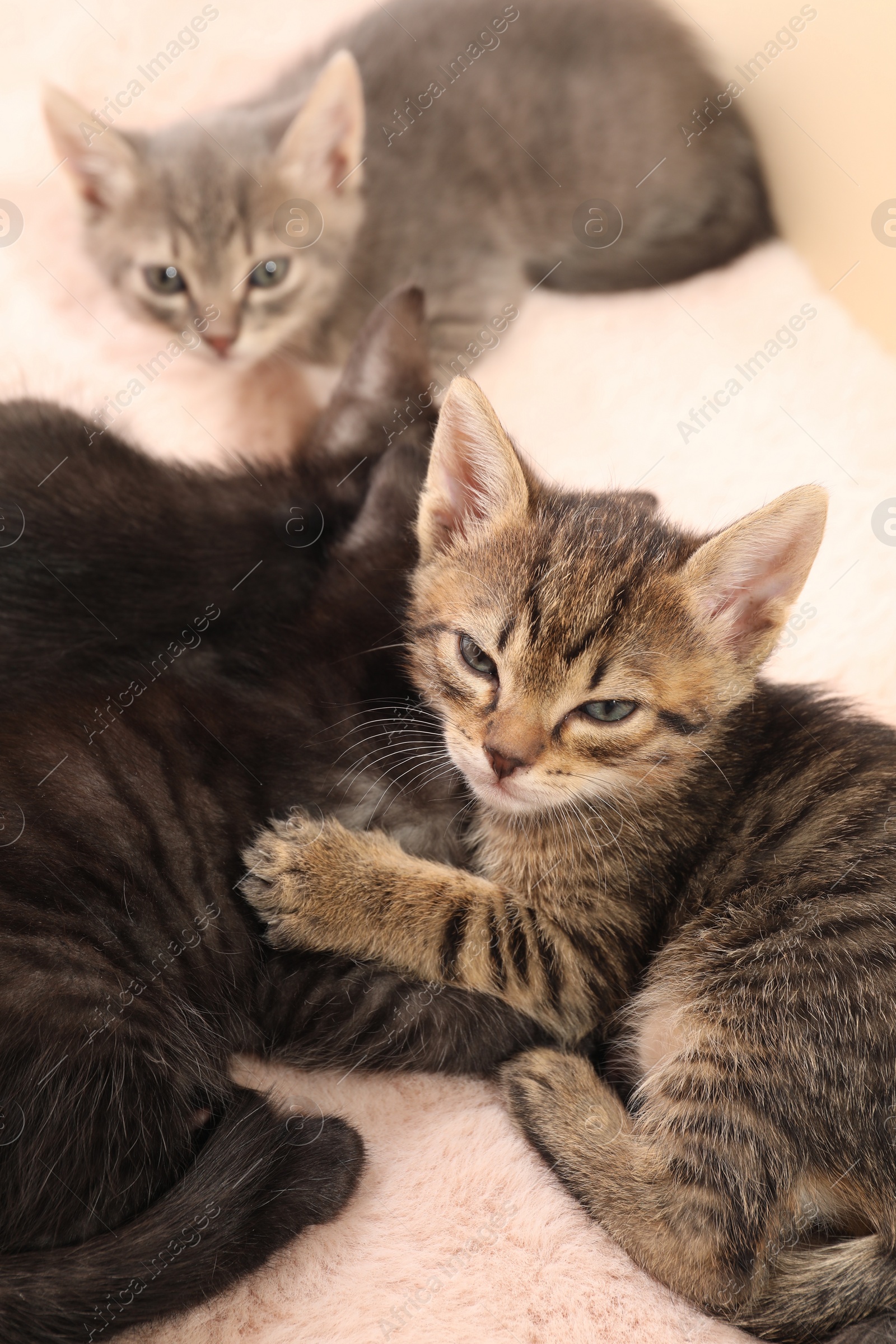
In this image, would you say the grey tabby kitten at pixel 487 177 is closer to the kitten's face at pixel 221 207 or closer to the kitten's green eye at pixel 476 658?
the kitten's face at pixel 221 207

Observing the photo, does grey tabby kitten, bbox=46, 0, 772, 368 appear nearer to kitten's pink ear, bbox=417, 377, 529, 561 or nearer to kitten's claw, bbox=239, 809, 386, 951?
kitten's pink ear, bbox=417, 377, 529, 561

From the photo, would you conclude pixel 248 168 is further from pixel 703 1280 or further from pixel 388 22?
pixel 703 1280

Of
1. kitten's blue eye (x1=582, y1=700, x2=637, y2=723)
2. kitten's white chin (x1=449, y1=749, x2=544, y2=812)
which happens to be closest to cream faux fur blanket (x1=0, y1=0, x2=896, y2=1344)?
kitten's white chin (x1=449, y1=749, x2=544, y2=812)

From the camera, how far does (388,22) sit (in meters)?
2.83

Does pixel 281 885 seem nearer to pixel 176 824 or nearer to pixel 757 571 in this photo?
pixel 176 824

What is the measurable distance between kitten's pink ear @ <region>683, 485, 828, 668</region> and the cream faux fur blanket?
51 centimetres

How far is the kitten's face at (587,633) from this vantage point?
4.60 ft

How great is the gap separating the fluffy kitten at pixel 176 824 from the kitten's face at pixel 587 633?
0.20 meters

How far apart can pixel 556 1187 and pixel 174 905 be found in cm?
63

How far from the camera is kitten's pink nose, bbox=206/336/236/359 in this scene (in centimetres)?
241

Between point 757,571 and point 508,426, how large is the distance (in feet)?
3.62

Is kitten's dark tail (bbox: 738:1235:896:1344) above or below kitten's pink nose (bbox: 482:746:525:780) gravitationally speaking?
below

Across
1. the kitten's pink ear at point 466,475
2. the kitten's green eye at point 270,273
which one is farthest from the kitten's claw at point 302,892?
the kitten's green eye at point 270,273

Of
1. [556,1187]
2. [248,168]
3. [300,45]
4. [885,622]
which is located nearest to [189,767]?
[556,1187]
